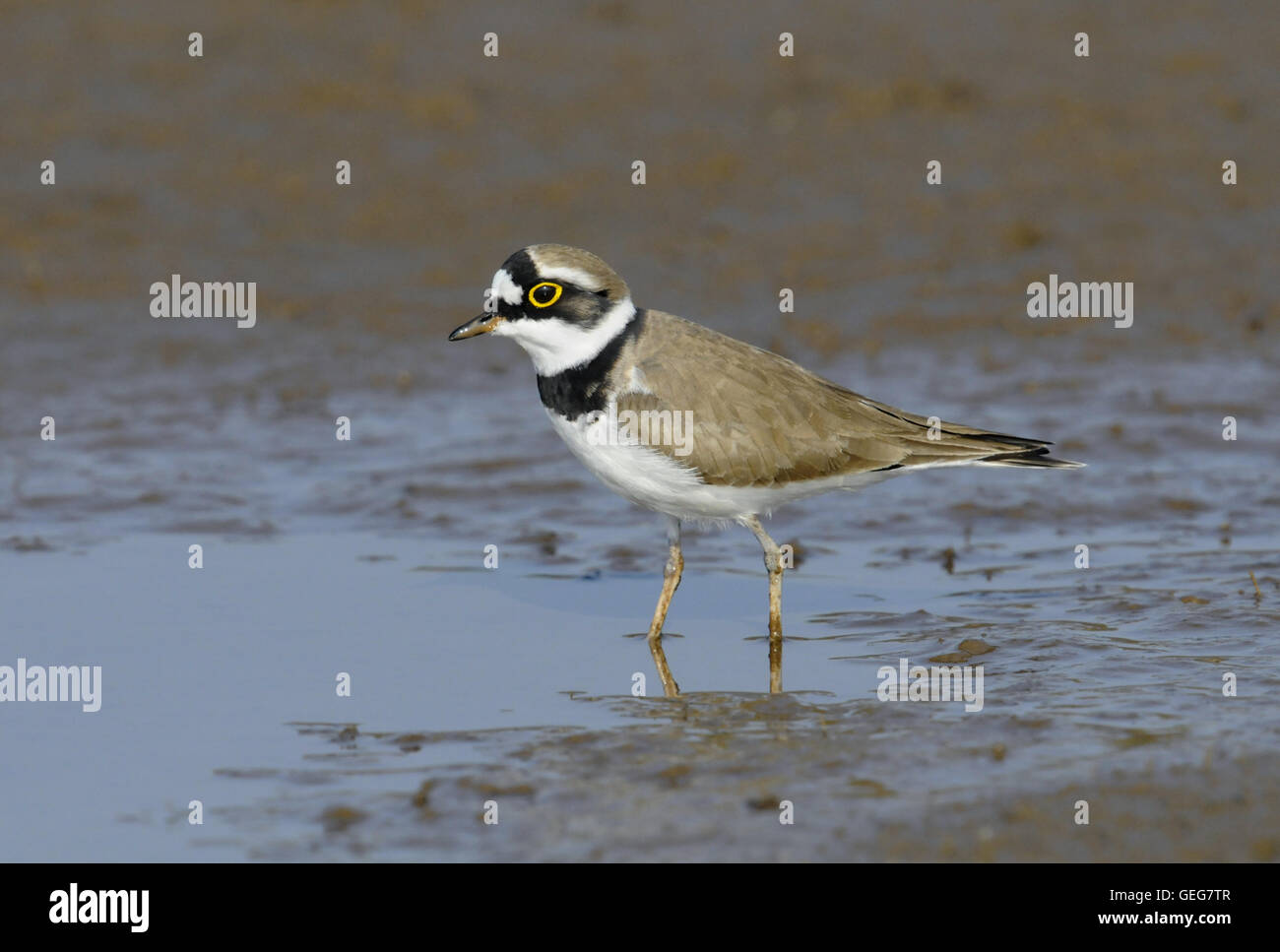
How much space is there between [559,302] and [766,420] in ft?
4.05


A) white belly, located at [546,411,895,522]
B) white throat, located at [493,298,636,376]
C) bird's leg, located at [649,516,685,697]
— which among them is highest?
white throat, located at [493,298,636,376]

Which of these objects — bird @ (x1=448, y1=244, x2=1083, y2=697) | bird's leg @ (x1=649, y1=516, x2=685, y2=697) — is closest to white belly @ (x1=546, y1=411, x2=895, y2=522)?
bird @ (x1=448, y1=244, x2=1083, y2=697)

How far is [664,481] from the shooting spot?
8.94 metres

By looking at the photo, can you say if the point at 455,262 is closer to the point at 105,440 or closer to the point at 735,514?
the point at 105,440

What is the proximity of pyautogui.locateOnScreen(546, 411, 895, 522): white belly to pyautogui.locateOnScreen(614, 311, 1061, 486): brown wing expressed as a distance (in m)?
0.07

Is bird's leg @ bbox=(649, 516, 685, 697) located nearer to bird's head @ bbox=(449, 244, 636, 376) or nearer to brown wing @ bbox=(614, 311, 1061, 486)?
brown wing @ bbox=(614, 311, 1061, 486)

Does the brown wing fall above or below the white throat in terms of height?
below

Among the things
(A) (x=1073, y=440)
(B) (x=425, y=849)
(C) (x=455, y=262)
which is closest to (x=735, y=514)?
(B) (x=425, y=849)

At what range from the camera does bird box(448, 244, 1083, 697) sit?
885cm

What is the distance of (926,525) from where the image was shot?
37.2 ft

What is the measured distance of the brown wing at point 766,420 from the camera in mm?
8922

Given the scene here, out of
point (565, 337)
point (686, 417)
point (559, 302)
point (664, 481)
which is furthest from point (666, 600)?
point (559, 302)

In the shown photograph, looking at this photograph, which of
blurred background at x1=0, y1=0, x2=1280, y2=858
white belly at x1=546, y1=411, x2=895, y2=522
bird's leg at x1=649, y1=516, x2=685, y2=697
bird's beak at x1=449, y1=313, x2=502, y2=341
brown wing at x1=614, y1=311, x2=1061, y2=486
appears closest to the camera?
blurred background at x1=0, y1=0, x2=1280, y2=858
